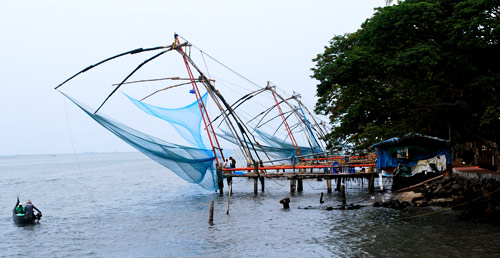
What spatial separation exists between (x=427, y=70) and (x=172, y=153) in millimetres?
9217

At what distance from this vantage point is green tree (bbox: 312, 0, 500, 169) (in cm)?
942

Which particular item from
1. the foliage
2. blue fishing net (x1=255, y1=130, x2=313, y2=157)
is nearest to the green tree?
the foliage

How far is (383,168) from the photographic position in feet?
56.7

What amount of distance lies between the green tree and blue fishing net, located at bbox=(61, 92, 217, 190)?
19.5ft

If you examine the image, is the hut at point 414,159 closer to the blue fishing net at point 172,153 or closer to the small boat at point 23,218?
the blue fishing net at point 172,153

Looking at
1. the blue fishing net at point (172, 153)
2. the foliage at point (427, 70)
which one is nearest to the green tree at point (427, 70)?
the foliage at point (427, 70)

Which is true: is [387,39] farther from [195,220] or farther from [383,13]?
[195,220]

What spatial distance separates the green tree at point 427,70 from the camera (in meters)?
9.42

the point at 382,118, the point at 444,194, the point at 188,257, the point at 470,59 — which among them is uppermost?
the point at 470,59

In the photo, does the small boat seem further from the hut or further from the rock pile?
the hut

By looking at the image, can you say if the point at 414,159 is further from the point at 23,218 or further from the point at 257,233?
the point at 23,218

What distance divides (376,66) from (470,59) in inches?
81.9

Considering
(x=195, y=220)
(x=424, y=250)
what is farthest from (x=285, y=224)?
(x=424, y=250)

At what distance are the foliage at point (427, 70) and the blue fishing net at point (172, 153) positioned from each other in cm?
585
